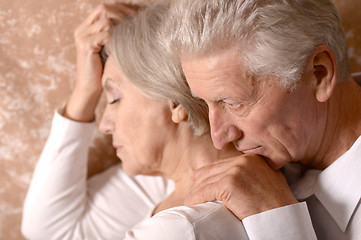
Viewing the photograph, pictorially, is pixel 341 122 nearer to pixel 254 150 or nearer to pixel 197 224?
pixel 254 150

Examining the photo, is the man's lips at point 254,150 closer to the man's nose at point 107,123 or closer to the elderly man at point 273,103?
the elderly man at point 273,103

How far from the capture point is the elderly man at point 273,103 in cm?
105

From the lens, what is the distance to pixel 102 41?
1.50m

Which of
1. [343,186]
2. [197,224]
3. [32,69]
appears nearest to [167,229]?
[197,224]

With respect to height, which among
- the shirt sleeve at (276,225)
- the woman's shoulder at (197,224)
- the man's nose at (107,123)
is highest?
the man's nose at (107,123)

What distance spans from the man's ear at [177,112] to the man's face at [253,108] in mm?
160

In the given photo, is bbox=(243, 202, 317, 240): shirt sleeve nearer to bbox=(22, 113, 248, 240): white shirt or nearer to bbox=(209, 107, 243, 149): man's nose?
bbox=(209, 107, 243, 149): man's nose

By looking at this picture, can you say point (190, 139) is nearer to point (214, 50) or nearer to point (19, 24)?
point (214, 50)

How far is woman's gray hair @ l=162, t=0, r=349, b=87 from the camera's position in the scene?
103 cm

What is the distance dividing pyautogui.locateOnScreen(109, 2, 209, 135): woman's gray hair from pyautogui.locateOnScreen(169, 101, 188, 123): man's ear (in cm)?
1

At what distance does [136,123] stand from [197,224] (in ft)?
1.43

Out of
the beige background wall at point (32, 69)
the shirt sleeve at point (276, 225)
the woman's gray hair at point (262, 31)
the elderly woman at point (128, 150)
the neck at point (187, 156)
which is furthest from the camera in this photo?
the beige background wall at point (32, 69)

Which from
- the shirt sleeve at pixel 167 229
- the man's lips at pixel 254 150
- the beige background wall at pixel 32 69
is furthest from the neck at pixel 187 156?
the beige background wall at pixel 32 69

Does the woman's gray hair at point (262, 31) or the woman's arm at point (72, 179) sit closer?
the woman's gray hair at point (262, 31)
